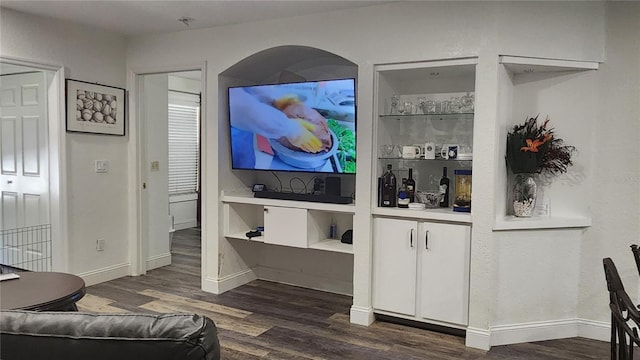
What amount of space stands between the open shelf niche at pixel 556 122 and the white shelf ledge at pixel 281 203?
117 centimetres

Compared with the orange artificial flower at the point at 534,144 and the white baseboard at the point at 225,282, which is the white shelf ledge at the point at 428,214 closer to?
the orange artificial flower at the point at 534,144

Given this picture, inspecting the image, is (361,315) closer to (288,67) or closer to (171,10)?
(288,67)

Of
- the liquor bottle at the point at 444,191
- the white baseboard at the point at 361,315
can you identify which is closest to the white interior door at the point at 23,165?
the white baseboard at the point at 361,315

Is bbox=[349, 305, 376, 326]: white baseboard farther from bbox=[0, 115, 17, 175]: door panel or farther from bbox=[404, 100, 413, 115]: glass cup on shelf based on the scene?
bbox=[0, 115, 17, 175]: door panel

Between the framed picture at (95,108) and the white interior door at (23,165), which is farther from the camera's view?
the white interior door at (23,165)

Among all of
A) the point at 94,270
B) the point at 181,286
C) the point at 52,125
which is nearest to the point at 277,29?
the point at 52,125

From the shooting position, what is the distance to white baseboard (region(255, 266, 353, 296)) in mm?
4473

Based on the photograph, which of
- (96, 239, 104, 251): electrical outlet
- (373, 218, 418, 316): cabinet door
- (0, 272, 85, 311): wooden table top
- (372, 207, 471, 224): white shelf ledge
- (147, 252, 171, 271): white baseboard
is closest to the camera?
(0, 272, 85, 311): wooden table top

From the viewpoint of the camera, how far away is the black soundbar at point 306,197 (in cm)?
395

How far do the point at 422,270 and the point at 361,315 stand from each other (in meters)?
0.62

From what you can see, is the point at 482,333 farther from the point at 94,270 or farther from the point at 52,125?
the point at 52,125

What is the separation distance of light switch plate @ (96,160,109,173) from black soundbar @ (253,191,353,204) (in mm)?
1567

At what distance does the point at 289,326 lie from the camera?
12.1ft

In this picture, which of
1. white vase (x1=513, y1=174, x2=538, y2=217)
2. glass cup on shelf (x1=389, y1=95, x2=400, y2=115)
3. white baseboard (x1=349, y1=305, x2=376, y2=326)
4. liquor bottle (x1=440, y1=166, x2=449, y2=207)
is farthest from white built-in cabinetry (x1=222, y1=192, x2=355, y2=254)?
white vase (x1=513, y1=174, x2=538, y2=217)
